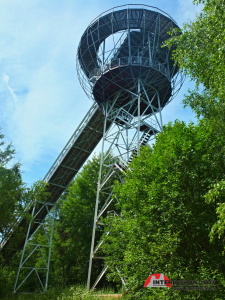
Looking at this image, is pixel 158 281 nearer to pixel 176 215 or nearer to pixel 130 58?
pixel 176 215

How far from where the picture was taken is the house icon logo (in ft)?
22.7

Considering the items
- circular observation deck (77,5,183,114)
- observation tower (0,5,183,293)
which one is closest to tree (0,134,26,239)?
observation tower (0,5,183,293)

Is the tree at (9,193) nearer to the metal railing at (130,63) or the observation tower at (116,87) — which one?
the observation tower at (116,87)

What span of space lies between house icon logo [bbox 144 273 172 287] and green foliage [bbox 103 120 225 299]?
15 cm

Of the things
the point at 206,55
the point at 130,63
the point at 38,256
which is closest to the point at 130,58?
the point at 130,63

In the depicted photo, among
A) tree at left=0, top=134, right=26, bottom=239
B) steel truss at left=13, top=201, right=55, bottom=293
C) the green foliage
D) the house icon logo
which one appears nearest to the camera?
the house icon logo

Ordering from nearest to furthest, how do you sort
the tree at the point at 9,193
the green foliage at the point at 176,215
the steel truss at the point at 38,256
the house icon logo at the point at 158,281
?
1. the house icon logo at the point at 158,281
2. the green foliage at the point at 176,215
3. the tree at the point at 9,193
4. the steel truss at the point at 38,256

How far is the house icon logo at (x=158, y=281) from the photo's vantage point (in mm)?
6930

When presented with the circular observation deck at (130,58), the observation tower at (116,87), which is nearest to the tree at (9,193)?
the observation tower at (116,87)

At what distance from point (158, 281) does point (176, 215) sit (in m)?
1.97

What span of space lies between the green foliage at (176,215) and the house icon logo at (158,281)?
0.15 meters

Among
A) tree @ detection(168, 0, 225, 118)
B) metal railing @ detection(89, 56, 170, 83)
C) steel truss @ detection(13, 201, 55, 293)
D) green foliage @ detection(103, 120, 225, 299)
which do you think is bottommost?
steel truss @ detection(13, 201, 55, 293)

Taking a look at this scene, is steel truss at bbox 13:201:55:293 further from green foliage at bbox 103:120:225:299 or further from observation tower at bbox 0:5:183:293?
green foliage at bbox 103:120:225:299

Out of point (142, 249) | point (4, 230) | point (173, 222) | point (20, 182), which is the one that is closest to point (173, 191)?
point (173, 222)
